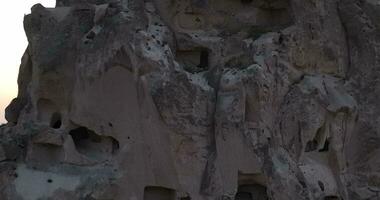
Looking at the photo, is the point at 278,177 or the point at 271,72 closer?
the point at 278,177

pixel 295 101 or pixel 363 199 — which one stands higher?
pixel 295 101

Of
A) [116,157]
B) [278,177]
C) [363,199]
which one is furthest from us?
[363,199]

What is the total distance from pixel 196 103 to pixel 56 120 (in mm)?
3902

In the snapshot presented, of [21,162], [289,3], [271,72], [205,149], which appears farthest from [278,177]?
[21,162]

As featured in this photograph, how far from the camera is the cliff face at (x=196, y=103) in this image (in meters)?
12.7

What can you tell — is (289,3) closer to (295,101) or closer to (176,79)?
(295,101)

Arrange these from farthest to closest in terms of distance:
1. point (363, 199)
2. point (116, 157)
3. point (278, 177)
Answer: point (363, 199), point (116, 157), point (278, 177)

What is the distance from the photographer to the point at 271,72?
536 inches

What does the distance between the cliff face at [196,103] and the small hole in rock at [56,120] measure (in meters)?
0.03

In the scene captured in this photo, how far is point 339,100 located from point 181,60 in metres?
4.41

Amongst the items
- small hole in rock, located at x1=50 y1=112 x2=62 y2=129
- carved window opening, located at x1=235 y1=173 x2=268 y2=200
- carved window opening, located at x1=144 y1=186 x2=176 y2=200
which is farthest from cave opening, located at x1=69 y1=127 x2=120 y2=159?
carved window opening, located at x1=235 y1=173 x2=268 y2=200

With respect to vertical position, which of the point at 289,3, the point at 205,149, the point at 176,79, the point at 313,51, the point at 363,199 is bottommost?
the point at 363,199

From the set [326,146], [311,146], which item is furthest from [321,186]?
[326,146]

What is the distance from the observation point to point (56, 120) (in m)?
14.2
